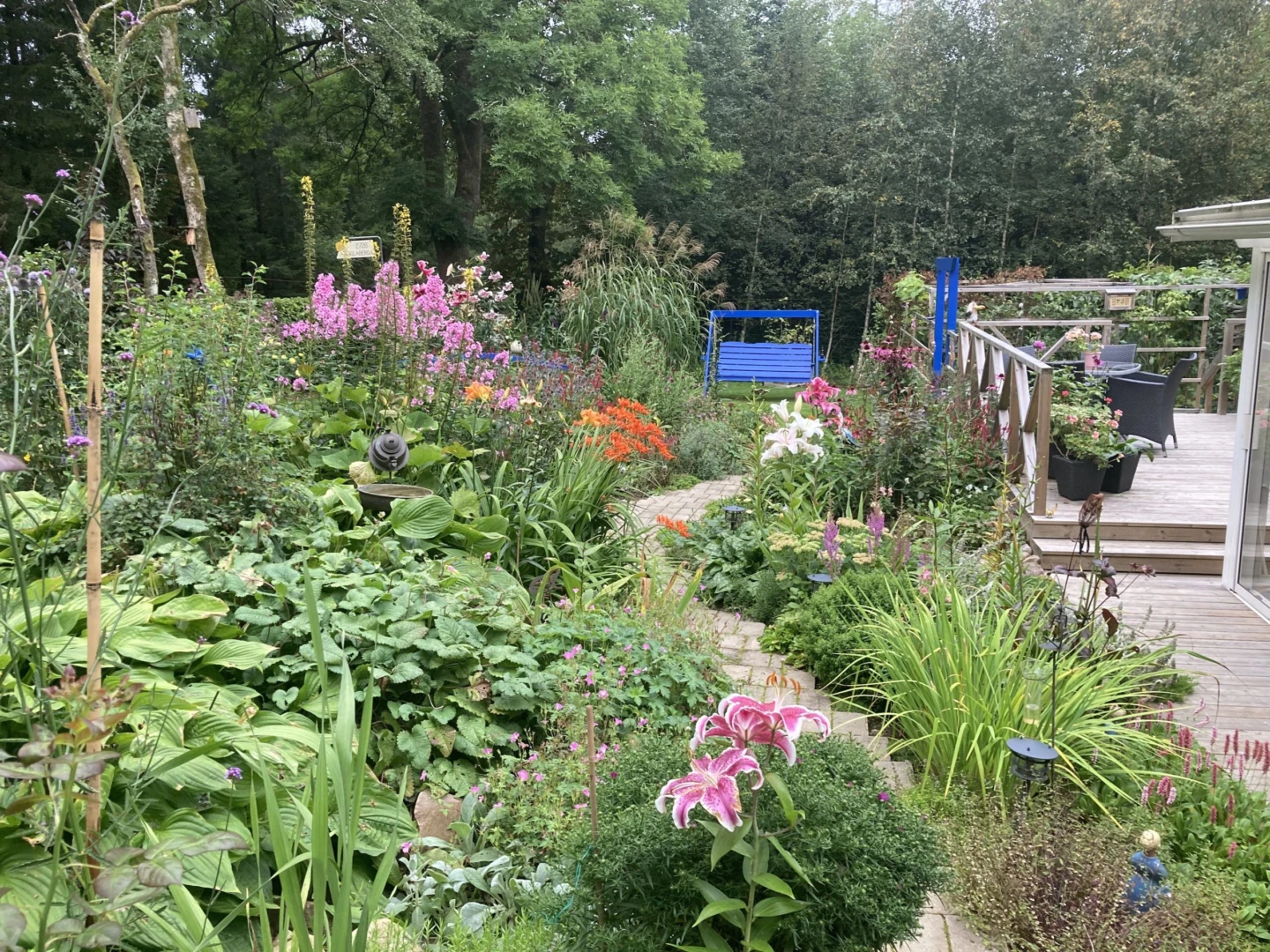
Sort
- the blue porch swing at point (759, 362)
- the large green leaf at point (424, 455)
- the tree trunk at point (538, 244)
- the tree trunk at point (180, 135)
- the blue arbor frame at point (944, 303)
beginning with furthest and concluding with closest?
1. the tree trunk at point (538, 244)
2. the blue porch swing at point (759, 362)
3. the tree trunk at point (180, 135)
4. the blue arbor frame at point (944, 303)
5. the large green leaf at point (424, 455)

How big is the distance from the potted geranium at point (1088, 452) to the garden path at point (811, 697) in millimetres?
2644

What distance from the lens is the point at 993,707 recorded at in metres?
2.67

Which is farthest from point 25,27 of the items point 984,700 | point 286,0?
point 984,700

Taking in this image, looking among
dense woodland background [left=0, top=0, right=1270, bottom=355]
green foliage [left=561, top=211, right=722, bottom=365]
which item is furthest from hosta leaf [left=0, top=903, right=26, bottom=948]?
dense woodland background [left=0, top=0, right=1270, bottom=355]

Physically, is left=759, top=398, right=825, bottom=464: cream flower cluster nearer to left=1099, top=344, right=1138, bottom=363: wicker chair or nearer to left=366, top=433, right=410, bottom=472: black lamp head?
left=366, top=433, right=410, bottom=472: black lamp head

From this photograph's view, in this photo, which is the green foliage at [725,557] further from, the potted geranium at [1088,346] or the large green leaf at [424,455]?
the potted geranium at [1088,346]

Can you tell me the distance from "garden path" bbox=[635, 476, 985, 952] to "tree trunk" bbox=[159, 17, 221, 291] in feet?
22.4

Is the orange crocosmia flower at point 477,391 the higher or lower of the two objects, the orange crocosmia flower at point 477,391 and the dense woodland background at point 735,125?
the lower

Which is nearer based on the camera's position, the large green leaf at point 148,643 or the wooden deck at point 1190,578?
the large green leaf at point 148,643

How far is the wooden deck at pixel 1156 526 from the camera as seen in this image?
5027 mm

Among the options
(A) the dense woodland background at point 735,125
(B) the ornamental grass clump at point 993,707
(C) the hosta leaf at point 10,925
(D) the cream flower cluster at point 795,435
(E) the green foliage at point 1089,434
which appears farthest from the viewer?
(A) the dense woodland background at point 735,125

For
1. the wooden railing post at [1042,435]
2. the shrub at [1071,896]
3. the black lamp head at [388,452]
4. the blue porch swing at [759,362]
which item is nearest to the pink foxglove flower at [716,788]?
the shrub at [1071,896]

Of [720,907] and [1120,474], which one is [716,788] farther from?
[1120,474]

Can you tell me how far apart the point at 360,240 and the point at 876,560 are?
2822 mm
